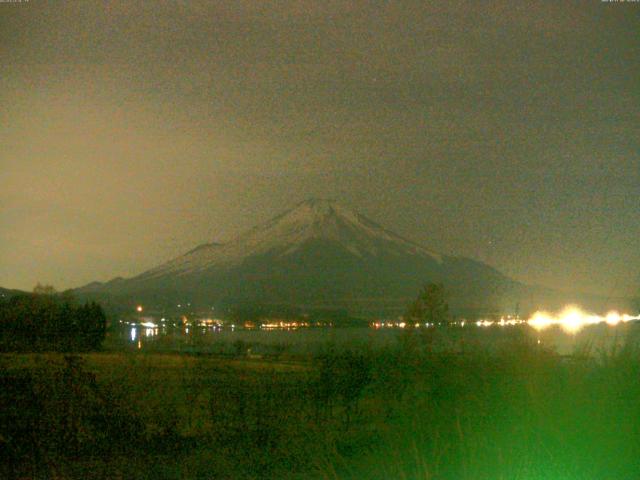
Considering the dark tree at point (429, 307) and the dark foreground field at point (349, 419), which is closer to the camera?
the dark foreground field at point (349, 419)

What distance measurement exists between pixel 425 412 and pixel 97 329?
2489cm

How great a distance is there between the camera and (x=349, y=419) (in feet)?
56.3

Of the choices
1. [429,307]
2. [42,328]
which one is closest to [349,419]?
[42,328]

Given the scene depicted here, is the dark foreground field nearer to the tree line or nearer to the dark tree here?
the tree line

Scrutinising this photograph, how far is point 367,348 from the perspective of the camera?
60.7 ft

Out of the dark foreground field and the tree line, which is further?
the tree line

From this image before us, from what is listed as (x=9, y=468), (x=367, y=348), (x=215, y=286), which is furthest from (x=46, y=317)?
(x=215, y=286)

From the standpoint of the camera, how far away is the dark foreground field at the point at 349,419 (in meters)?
9.54

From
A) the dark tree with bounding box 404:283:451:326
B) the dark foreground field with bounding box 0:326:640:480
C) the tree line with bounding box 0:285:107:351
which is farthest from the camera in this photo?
the dark tree with bounding box 404:283:451:326

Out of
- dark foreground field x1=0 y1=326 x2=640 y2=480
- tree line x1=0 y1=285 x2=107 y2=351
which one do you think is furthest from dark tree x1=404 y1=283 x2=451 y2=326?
dark foreground field x1=0 y1=326 x2=640 y2=480

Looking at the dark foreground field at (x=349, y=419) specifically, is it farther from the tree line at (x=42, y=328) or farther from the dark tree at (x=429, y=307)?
the dark tree at (x=429, y=307)

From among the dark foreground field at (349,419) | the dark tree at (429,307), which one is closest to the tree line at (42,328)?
the dark foreground field at (349,419)

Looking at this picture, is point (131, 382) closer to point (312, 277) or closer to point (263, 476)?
point (263, 476)

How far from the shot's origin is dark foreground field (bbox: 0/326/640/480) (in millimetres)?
9539
